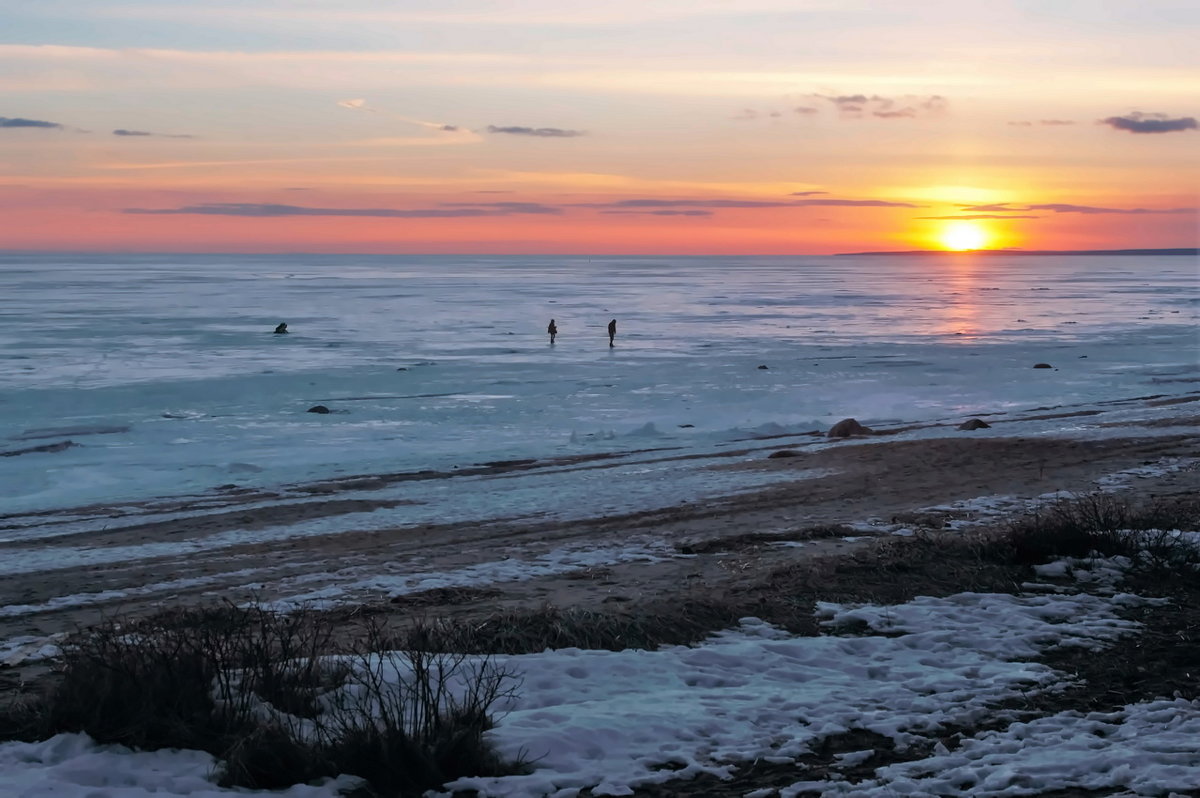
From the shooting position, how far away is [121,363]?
35.5m

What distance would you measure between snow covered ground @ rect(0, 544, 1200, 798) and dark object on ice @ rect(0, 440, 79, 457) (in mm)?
17141

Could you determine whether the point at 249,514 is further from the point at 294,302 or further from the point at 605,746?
the point at 294,302

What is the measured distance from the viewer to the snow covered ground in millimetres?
5199

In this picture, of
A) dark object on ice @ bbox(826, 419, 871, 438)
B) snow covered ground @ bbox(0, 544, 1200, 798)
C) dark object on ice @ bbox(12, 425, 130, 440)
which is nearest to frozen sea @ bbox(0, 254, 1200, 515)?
dark object on ice @ bbox(12, 425, 130, 440)

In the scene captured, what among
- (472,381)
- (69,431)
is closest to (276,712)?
(69,431)

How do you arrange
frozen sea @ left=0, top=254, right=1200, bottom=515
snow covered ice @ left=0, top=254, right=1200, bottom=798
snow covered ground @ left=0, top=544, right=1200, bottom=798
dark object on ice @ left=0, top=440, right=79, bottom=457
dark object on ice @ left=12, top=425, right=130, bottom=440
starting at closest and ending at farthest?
snow covered ground @ left=0, top=544, right=1200, bottom=798
snow covered ice @ left=0, top=254, right=1200, bottom=798
dark object on ice @ left=0, top=440, right=79, bottom=457
frozen sea @ left=0, top=254, right=1200, bottom=515
dark object on ice @ left=12, top=425, right=130, bottom=440

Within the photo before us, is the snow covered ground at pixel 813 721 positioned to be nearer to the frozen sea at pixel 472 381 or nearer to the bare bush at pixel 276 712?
the bare bush at pixel 276 712

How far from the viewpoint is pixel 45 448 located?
21.3m

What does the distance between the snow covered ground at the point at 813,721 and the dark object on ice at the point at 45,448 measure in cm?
1714

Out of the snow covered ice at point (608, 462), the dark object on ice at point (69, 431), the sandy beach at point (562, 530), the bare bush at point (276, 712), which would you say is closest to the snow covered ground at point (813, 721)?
the snow covered ice at point (608, 462)

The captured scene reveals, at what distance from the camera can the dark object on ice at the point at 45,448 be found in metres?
20.8

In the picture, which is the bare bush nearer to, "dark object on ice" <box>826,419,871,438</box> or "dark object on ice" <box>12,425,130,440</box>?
"dark object on ice" <box>826,419,871,438</box>

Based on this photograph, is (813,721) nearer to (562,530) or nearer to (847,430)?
(562,530)

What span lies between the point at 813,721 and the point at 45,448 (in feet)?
63.0
